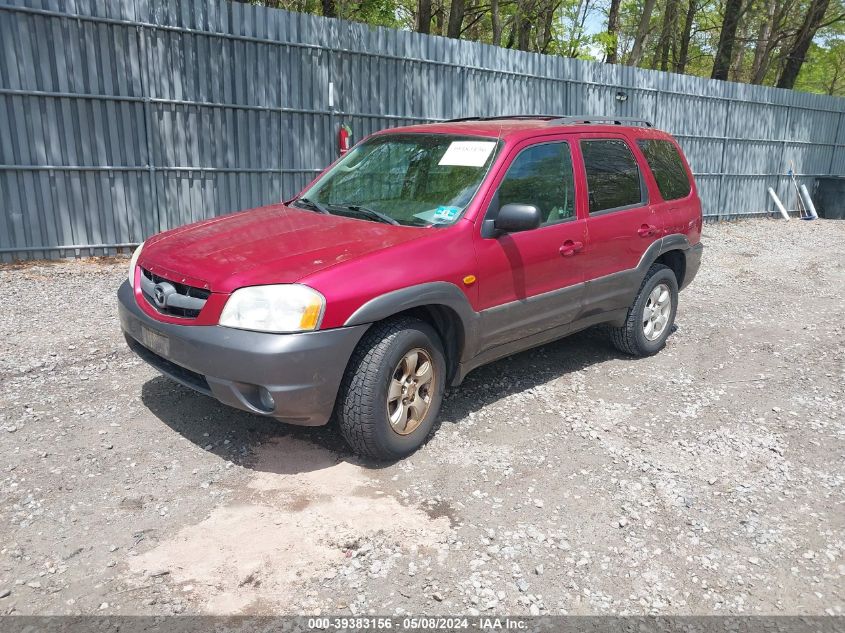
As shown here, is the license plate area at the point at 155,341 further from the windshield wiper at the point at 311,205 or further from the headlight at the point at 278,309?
the windshield wiper at the point at 311,205

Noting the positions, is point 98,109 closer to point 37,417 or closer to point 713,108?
point 37,417

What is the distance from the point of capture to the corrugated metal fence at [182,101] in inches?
308

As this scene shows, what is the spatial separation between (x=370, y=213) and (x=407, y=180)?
15.6 inches

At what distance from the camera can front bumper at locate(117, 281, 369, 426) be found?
339cm

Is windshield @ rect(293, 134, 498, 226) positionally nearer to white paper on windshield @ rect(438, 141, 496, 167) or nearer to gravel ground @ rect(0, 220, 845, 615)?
white paper on windshield @ rect(438, 141, 496, 167)

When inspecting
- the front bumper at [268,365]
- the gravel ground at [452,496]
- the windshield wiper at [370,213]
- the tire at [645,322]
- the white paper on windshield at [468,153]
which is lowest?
the gravel ground at [452,496]

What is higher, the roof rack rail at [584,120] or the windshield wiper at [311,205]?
the roof rack rail at [584,120]

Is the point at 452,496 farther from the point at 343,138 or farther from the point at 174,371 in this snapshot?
the point at 343,138

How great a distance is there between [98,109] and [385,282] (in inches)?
241

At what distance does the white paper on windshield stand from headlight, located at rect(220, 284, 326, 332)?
1.60m

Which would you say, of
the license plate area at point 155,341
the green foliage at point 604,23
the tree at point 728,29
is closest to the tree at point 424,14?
the green foliage at point 604,23

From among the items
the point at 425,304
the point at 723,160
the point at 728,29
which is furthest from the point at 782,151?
the point at 425,304

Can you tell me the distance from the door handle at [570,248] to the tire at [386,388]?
1234 millimetres

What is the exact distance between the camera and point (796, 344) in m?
6.57
